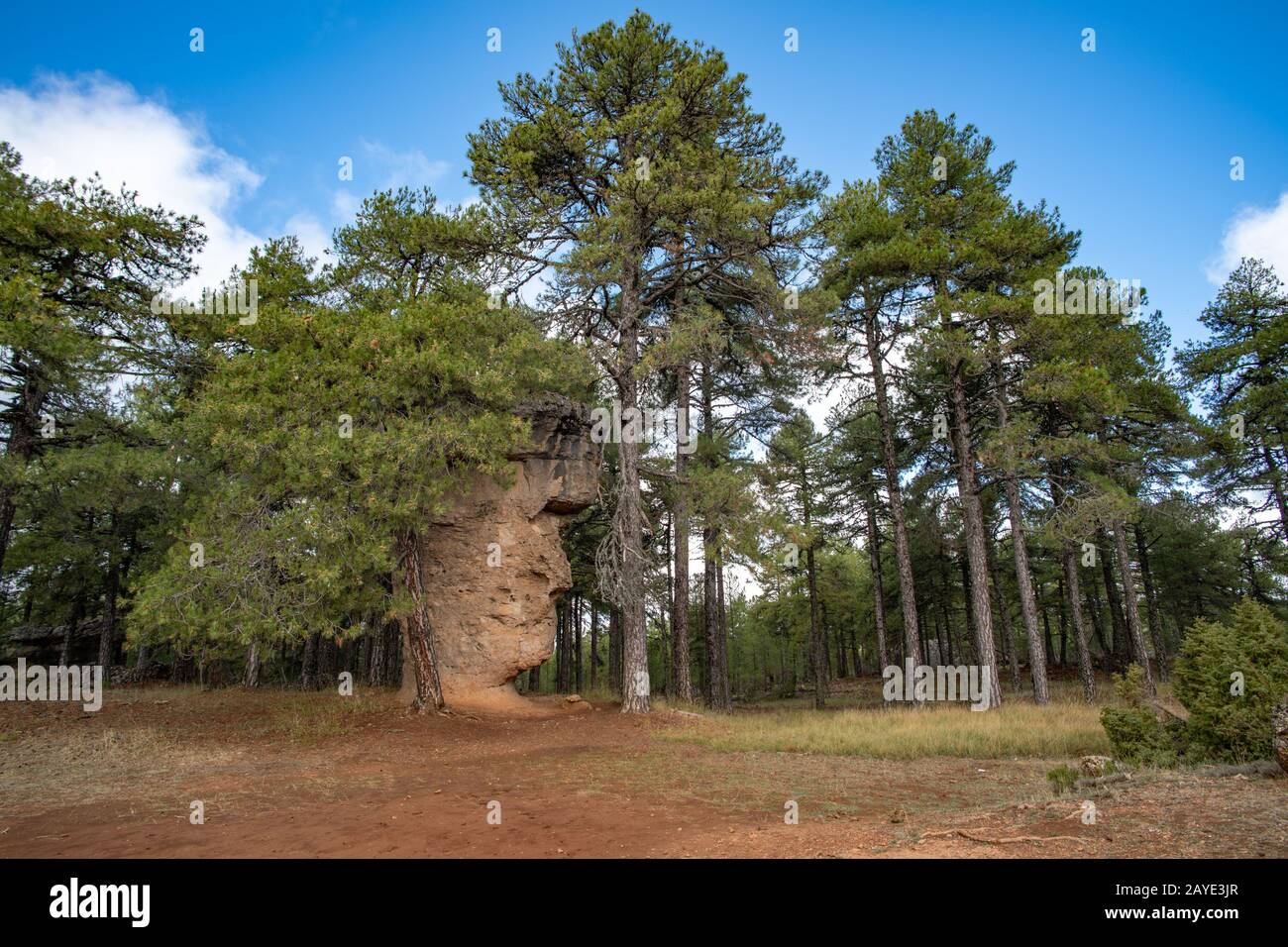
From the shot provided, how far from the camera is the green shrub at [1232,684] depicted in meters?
7.52

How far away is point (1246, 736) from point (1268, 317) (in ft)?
63.7

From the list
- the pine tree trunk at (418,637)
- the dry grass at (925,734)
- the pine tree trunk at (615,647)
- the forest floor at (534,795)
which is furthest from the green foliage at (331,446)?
the pine tree trunk at (615,647)

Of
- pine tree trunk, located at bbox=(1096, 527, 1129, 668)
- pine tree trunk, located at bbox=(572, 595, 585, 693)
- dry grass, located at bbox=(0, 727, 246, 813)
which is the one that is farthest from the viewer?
pine tree trunk, located at bbox=(572, 595, 585, 693)

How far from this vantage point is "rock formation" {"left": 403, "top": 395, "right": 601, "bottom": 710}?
1656cm

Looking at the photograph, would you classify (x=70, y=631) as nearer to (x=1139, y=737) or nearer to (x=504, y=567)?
(x=504, y=567)

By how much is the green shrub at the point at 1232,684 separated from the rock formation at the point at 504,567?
13.0 metres

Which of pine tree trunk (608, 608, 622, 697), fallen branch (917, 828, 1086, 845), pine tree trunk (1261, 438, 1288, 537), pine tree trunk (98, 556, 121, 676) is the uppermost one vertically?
pine tree trunk (1261, 438, 1288, 537)

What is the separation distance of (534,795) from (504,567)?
31.1 feet

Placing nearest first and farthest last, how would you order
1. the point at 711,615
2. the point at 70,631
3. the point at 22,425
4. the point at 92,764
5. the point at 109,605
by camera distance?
the point at 92,764
the point at 22,425
the point at 711,615
the point at 109,605
the point at 70,631

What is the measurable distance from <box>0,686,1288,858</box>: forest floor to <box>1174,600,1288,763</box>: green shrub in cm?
128

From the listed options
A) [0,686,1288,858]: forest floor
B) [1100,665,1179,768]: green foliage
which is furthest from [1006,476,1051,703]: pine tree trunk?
[1100,665,1179,768]: green foliage

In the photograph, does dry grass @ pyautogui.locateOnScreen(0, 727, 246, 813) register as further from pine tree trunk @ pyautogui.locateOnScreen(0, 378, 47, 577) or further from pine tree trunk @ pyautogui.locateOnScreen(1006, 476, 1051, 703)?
pine tree trunk @ pyautogui.locateOnScreen(1006, 476, 1051, 703)

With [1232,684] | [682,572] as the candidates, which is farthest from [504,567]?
[1232,684]

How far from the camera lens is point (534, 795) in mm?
8023
